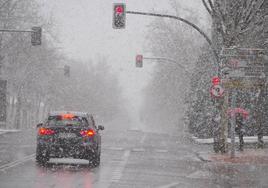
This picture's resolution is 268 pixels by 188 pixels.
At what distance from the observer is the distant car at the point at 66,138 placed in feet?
60.7

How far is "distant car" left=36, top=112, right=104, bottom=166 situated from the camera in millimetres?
18500

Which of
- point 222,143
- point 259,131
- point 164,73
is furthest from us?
point 164,73

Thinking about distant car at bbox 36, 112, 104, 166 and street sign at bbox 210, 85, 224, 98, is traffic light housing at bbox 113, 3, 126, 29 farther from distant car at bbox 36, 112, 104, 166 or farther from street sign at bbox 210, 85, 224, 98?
distant car at bbox 36, 112, 104, 166

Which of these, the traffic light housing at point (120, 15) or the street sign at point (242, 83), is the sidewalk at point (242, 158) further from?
the traffic light housing at point (120, 15)

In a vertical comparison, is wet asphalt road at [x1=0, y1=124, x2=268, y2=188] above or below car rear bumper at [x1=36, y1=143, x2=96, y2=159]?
below

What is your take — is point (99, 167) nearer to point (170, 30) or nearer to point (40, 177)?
point (40, 177)

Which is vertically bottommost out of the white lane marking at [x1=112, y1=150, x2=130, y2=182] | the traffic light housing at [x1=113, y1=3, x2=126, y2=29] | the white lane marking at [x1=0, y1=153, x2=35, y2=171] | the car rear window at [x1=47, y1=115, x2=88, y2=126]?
the white lane marking at [x1=112, y1=150, x2=130, y2=182]

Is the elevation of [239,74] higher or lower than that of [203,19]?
lower

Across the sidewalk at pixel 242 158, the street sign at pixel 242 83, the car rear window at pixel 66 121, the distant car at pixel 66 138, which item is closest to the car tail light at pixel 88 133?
the distant car at pixel 66 138

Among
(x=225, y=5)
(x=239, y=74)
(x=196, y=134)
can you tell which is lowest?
(x=196, y=134)

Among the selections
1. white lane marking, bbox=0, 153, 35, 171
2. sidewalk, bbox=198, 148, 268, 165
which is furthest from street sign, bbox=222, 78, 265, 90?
white lane marking, bbox=0, 153, 35, 171

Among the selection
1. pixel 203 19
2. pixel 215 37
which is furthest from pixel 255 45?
pixel 203 19

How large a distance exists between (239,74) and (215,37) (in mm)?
3172

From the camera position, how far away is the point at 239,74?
23.9m
